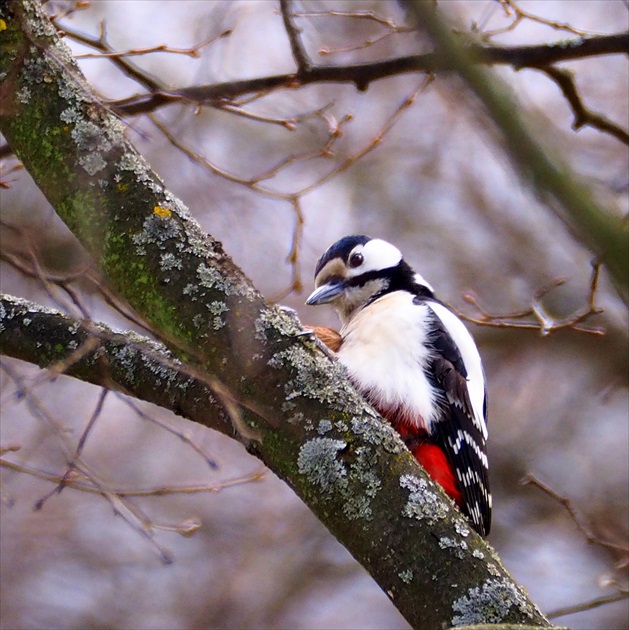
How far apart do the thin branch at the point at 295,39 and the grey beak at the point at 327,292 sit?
0.94 m

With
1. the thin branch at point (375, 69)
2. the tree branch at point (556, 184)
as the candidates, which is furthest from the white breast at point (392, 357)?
the tree branch at point (556, 184)

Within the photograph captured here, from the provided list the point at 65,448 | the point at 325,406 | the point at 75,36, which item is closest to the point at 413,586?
the point at 325,406

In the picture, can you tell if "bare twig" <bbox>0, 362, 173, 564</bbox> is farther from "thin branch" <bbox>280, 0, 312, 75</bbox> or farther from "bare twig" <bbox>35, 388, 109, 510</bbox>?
"thin branch" <bbox>280, 0, 312, 75</bbox>

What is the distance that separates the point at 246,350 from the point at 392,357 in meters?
1.41

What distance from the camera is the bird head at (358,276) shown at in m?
3.98

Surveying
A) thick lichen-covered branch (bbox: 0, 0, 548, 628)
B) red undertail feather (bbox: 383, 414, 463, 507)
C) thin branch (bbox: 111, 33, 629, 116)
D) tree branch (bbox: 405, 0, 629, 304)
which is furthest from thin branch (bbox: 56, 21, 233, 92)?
tree branch (bbox: 405, 0, 629, 304)

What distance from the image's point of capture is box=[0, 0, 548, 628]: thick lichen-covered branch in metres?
1.90

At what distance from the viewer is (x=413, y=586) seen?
189 centimetres

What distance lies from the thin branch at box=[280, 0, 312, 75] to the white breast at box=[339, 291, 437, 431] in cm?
97

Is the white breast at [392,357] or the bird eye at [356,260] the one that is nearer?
the white breast at [392,357]

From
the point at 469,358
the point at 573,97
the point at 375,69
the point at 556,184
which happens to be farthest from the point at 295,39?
the point at 556,184

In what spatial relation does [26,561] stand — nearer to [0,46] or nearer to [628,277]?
[0,46]

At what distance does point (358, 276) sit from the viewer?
399cm

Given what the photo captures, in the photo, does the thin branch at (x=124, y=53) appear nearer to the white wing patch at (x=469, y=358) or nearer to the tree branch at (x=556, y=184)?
the white wing patch at (x=469, y=358)
